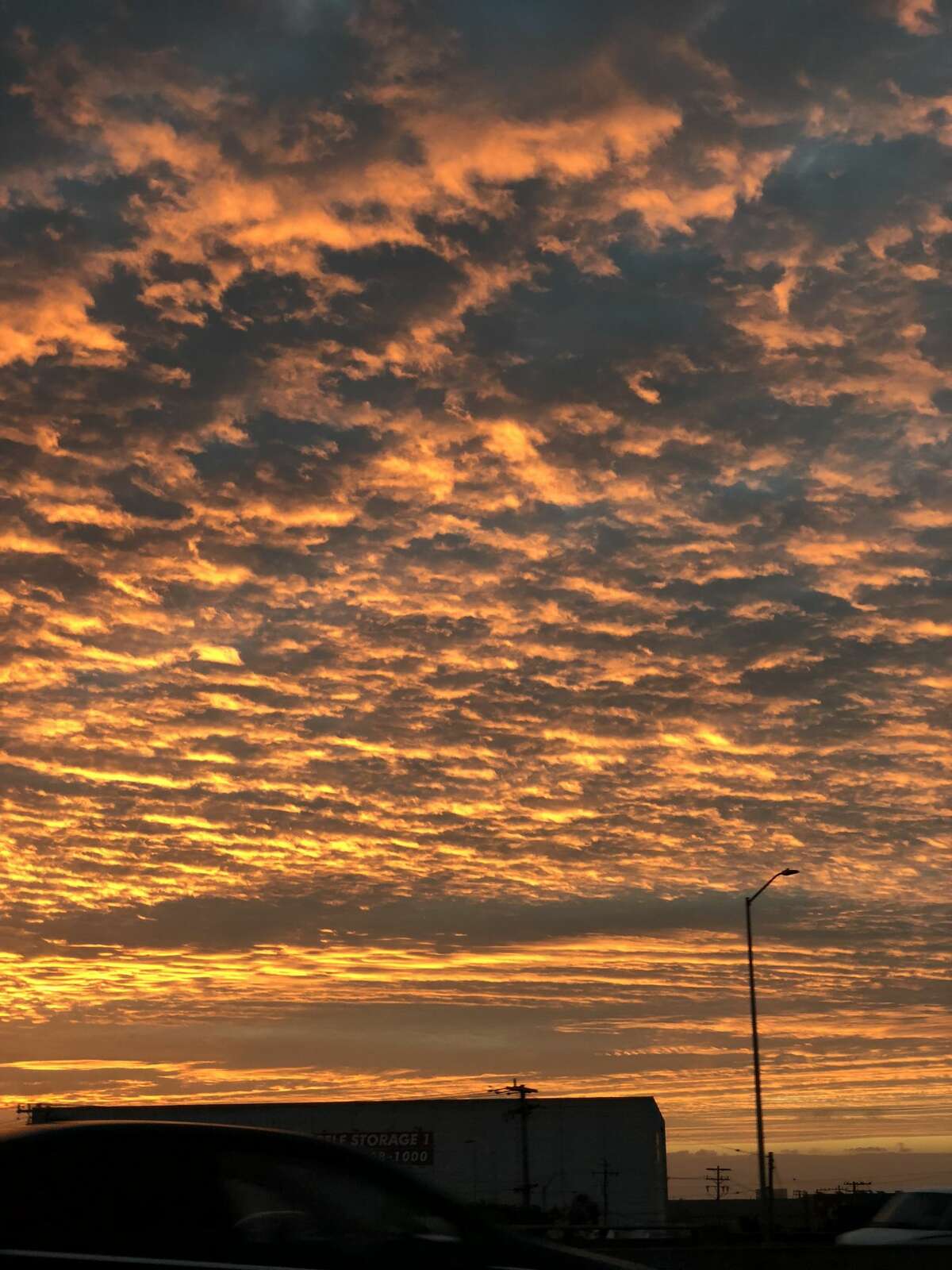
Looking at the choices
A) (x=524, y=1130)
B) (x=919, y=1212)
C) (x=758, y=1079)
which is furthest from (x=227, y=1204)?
→ (x=524, y=1130)

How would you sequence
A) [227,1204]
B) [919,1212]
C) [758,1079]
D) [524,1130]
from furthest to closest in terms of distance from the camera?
[524,1130] < [758,1079] < [919,1212] < [227,1204]

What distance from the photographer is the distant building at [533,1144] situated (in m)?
87.5

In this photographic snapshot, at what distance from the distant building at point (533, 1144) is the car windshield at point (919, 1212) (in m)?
69.5

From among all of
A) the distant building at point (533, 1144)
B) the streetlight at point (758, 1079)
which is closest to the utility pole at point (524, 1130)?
the distant building at point (533, 1144)

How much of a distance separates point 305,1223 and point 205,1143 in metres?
0.54

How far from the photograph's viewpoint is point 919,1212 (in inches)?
781

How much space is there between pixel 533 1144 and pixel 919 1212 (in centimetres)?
7216

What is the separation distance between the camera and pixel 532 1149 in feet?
291

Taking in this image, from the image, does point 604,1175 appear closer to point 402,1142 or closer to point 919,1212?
point 402,1142

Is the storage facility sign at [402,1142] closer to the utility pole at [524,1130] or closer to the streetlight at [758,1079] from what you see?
the utility pole at [524,1130]

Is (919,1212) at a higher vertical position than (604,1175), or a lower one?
lower

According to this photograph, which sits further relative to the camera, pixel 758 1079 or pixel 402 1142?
pixel 402 1142

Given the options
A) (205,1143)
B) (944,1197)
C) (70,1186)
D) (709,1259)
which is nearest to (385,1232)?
(205,1143)

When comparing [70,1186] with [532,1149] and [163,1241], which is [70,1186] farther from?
[532,1149]
